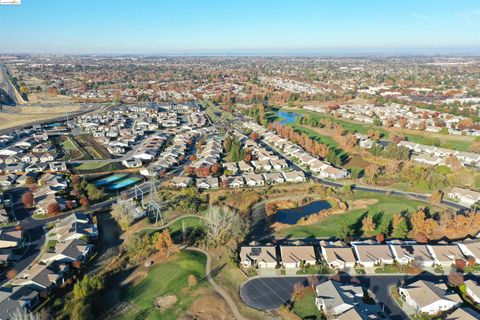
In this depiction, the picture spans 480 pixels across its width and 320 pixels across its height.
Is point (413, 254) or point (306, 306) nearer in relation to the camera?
point (306, 306)

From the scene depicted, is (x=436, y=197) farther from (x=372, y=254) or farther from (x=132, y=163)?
(x=132, y=163)

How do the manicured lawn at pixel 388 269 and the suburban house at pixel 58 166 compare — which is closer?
the manicured lawn at pixel 388 269

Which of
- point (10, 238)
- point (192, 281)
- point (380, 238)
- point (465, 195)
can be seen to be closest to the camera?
point (192, 281)

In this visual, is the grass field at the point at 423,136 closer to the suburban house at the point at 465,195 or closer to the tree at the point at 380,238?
the suburban house at the point at 465,195

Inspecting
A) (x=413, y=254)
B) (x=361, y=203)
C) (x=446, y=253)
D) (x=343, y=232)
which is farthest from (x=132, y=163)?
(x=446, y=253)

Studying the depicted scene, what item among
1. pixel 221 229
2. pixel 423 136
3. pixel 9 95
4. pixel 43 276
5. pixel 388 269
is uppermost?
pixel 9 95

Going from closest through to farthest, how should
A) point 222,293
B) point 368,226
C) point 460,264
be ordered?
point 222,293 → point 460,264 → point 368,226

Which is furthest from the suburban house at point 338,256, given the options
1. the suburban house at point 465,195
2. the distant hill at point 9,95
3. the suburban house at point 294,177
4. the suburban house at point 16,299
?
the distant hill at point 9,95

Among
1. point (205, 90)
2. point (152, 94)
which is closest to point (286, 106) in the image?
point (205, 90)
